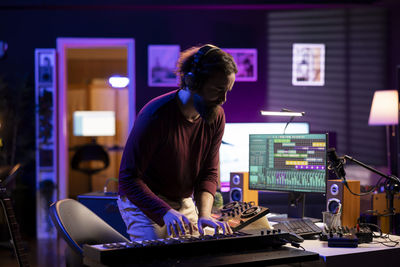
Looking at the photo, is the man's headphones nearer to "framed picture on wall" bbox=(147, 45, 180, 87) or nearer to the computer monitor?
the computer monitor

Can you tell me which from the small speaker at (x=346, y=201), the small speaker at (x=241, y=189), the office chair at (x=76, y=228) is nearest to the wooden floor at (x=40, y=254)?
the small speaker at (x=241, y=189)

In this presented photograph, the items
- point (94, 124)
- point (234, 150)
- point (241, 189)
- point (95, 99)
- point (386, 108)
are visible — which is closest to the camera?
point (241, 189)

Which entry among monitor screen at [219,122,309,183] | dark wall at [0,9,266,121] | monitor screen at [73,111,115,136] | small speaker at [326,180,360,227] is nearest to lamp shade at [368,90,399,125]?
dark wall at [0,9,266,121]

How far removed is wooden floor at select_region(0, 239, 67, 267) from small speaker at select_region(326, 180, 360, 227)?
116 inches

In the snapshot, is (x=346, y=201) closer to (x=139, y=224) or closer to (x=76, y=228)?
(x=139, y=224)

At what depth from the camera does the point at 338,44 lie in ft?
21.7

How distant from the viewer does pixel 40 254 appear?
507 centimetres

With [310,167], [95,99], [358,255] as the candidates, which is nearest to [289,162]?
[310,167]

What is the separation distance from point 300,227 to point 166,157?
3.02 ft

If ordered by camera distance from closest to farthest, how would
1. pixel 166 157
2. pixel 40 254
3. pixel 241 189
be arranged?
1. pixel 166 157
2. pixel 241 189
3. pixel 40 254

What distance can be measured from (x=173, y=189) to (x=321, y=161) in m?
1.09

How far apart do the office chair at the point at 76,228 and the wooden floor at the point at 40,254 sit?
274 centimetres

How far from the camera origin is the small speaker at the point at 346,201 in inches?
104

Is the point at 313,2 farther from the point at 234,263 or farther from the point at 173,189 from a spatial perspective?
the point at 234,263
